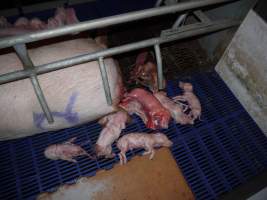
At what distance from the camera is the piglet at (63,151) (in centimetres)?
243

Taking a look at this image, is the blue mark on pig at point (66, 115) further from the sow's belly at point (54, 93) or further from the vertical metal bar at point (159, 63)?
the vertical metal bar at point (159, 63)

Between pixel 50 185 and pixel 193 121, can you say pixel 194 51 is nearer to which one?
pixel 193 121

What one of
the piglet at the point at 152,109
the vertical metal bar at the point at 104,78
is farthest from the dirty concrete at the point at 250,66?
the vertical metal bar at the point at 104,78

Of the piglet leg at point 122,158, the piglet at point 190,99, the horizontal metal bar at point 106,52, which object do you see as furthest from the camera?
the piglet at point 190,99

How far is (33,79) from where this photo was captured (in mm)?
1991

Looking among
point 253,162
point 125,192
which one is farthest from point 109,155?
point 253,162

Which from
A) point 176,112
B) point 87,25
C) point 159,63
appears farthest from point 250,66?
point 87,25

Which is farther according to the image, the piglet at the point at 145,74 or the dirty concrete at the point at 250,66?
the piglet at the point at 145,74

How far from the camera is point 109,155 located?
8.31 feet

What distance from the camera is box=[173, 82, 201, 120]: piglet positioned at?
112 inches

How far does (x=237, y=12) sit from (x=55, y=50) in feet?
6.60

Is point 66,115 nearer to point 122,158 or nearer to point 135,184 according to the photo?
point 122,158

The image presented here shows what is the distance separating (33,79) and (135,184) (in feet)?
4.69

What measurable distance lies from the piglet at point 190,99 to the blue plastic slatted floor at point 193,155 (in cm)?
11
